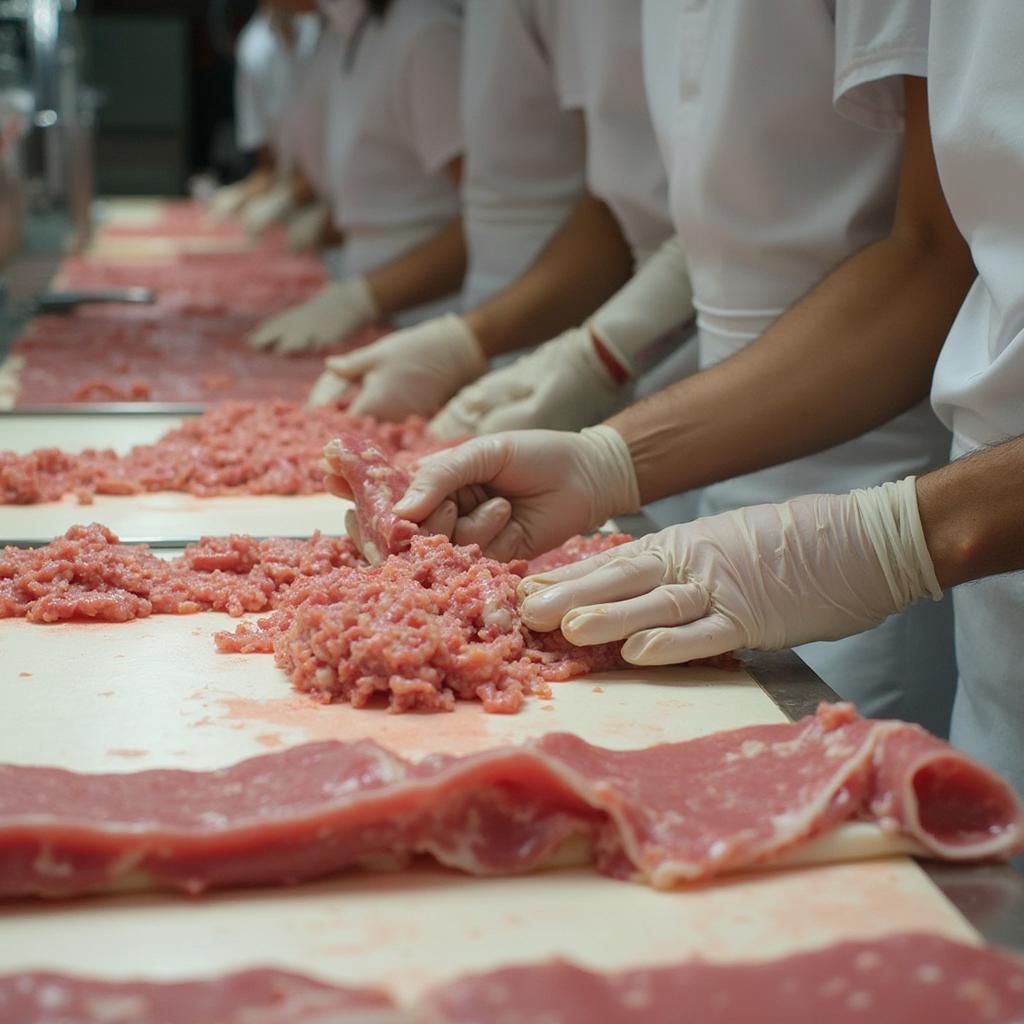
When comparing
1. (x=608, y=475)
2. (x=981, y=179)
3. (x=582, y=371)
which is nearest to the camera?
(x=981, y=179)

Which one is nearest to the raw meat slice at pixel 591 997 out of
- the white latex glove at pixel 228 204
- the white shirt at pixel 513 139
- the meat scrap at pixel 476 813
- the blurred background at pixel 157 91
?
the meat scrap at pixel 476 813

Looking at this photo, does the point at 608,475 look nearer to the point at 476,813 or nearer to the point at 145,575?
the point at 145,575

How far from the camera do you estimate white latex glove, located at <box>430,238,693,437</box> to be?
2.49 m

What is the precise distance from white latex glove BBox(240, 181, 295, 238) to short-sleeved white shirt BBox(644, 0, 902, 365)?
5.83 meters

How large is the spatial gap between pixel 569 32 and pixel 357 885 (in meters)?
2.39

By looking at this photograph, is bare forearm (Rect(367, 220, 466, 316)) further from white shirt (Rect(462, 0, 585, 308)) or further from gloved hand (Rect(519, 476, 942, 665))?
gloved hand (Rect(519, 476, 942, 665))

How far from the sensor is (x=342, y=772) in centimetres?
118

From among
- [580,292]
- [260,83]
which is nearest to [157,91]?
[260,83]

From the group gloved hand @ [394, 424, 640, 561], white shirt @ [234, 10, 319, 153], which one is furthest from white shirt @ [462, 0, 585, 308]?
white shirt @ [234, 10, 319, 153]

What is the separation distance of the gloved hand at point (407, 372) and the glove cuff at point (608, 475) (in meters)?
0.85

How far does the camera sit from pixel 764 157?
2221mm

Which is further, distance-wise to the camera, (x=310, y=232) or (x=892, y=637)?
(x=310, y=232)

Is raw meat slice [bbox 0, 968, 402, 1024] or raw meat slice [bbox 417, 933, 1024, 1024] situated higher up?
raw meat slice [bbox 417, 933, 1024, 1024]

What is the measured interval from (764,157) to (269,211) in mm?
6355
